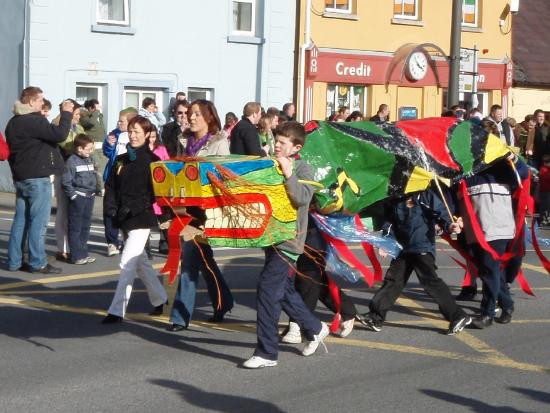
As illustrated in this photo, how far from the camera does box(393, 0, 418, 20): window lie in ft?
99.4

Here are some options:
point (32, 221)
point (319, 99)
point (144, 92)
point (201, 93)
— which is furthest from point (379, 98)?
point (32, 221)

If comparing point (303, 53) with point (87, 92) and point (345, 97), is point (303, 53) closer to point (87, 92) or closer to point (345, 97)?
point (345, 97)

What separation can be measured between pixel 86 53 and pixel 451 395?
17552 mm

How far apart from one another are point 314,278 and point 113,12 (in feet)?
53.2

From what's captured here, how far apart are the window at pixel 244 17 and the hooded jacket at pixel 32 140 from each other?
1391 centimetres

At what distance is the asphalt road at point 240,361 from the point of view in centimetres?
774

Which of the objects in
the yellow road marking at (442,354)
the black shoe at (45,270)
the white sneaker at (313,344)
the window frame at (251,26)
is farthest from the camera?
the window frame at (251,26)

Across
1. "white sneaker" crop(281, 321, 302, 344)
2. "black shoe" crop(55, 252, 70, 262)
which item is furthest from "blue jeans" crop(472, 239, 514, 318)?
"black shoe" crop(55, 252, 70, 262)

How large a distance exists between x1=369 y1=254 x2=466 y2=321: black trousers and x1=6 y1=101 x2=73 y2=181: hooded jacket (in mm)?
4367

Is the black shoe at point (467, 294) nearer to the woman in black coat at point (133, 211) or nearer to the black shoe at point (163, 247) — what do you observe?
the woman in black coat at point (133, 211)

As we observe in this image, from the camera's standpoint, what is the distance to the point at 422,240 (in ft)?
32.9

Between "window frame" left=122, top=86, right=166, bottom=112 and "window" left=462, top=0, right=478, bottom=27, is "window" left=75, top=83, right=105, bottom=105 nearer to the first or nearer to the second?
"window frame" left=122, top=86, right=166, bottom=112

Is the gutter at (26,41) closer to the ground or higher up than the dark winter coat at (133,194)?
higher up

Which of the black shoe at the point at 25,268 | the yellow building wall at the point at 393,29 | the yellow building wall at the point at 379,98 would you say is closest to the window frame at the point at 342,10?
the yellow building wall at the point at 393,29
